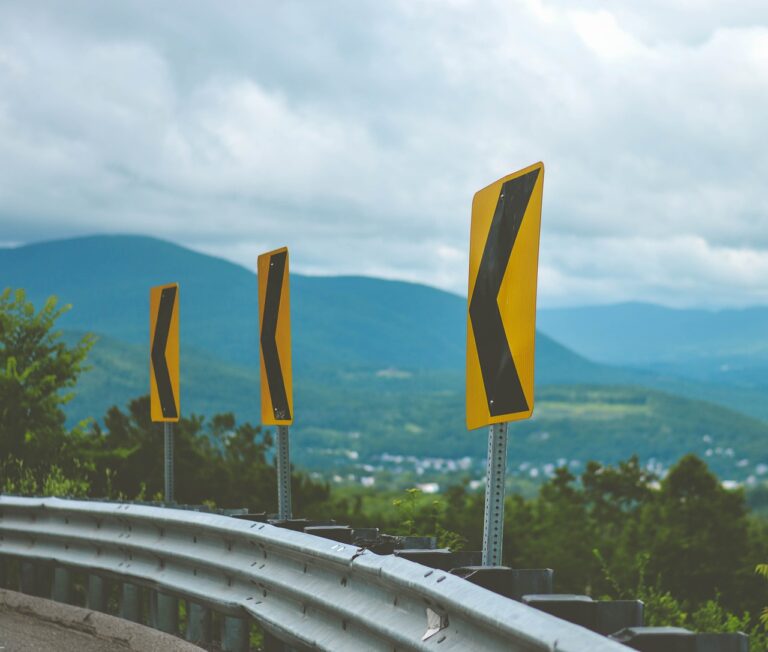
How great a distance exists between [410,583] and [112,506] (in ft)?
13.7

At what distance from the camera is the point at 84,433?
16.8 m

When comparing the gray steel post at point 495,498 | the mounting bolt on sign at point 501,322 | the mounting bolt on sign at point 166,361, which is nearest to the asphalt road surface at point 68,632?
the mounting bolt on sign at point 166,361

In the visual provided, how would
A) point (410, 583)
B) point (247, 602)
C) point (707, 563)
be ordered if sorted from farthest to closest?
point (707, 563)
point (247, 602)
point (410, 583)

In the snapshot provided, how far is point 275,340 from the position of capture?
814 centimetres

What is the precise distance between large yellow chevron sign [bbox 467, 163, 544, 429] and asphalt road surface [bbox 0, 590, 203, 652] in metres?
2.54

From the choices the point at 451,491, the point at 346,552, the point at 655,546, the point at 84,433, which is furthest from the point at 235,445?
the point at 346,552

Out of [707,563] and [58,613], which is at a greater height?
[58,613]

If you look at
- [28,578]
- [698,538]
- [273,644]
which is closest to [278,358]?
[273,644]

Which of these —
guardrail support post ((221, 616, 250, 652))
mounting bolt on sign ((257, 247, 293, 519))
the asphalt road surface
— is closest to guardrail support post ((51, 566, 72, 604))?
the asphalt road surface

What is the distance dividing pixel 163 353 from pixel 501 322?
5025mm

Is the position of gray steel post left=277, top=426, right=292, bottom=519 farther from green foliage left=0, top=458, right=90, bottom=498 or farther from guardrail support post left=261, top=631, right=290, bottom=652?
green foliage left=0, top=458, right=90, bottom=498

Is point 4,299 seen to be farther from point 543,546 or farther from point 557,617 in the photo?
point 543,546

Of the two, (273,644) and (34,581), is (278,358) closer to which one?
(273,644)

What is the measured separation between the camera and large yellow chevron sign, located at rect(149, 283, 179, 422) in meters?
9.59
